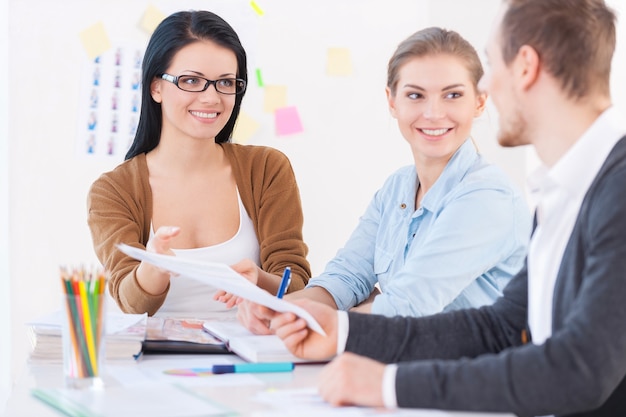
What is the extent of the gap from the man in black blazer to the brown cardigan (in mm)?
748

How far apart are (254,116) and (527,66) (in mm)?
2381

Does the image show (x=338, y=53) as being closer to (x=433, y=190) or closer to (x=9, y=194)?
(x=9, y=194)

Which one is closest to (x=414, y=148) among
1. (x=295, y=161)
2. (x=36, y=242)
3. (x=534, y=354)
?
(x=534, y=354)

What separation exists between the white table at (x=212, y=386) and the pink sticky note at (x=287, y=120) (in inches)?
85.1

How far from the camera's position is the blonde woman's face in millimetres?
1768

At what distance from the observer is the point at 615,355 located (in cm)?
96

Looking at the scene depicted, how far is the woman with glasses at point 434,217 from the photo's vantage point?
63.0 inches

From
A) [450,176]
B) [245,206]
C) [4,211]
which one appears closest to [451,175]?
[450,176]

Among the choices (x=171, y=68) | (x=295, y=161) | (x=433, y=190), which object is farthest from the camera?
(x=295, y=161)

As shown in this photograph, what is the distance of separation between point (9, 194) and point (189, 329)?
199cm

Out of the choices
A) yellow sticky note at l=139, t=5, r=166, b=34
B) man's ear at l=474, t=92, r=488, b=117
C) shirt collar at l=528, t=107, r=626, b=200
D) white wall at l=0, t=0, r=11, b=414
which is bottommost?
white wall at l=0, t=0, r=11, b=414

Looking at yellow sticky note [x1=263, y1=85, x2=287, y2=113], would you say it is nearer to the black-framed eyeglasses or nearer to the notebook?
the black-framed eyeglasses

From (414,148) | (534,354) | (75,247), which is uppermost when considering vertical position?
(414,148)

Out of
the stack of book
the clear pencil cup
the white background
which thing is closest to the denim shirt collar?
the stack of book
